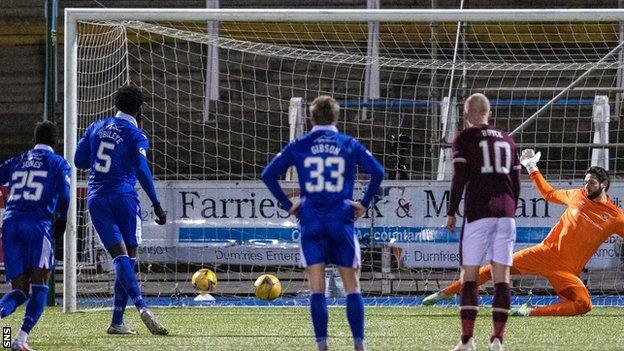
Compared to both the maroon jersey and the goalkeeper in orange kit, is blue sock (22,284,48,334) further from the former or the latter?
the goalkeeper in orange kit

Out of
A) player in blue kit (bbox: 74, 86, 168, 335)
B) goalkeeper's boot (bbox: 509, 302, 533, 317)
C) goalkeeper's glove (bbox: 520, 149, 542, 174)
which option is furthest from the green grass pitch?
goalkeeper's glove (bbox: 520, 149, 542, 174)

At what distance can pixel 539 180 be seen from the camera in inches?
469

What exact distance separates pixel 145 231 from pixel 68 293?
356 centimetres

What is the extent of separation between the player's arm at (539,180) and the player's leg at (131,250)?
3.59 metres

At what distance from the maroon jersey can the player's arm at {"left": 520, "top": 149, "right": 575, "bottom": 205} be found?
2.99 m

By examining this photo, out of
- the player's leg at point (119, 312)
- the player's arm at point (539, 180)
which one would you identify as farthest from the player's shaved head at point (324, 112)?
the player's arm at point (539, 180)

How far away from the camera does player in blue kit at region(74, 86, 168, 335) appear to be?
33.8ft

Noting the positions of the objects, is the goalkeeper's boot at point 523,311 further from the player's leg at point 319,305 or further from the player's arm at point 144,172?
the player's leg at point 319,305

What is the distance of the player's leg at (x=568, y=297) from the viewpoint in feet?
40.7

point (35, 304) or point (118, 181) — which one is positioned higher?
point (118, 181)

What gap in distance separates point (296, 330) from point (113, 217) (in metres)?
1.88

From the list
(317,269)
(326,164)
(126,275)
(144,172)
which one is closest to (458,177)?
(326,164)

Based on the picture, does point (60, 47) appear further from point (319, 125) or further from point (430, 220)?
point (319, 125)

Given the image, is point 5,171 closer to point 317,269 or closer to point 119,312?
point 119,312
